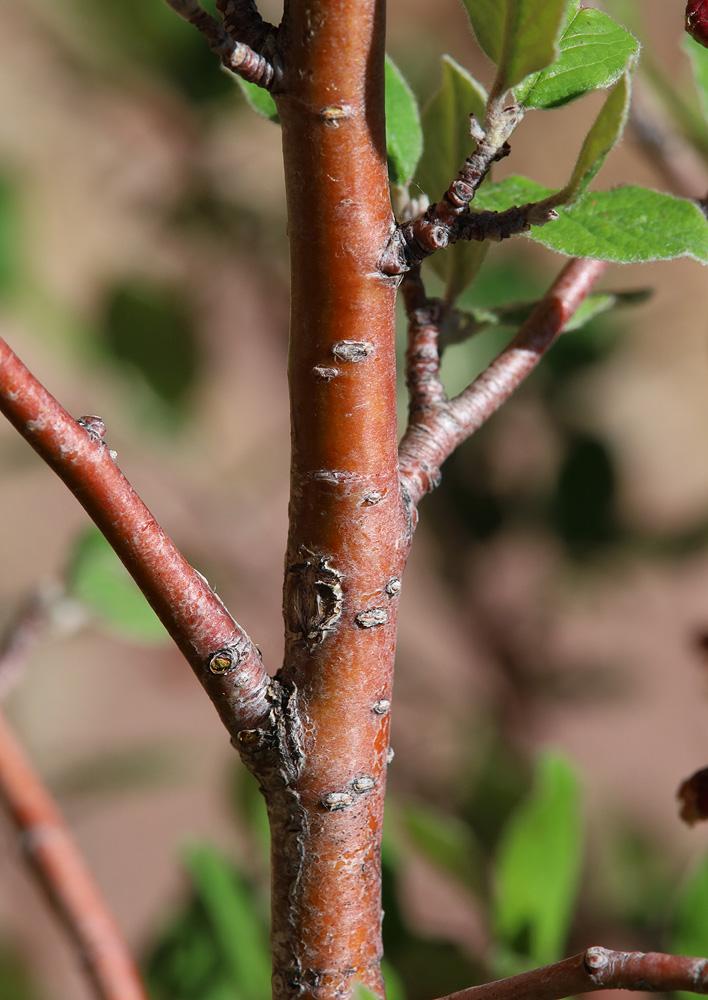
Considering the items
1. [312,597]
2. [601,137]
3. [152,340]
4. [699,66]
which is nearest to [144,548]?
[312,597]

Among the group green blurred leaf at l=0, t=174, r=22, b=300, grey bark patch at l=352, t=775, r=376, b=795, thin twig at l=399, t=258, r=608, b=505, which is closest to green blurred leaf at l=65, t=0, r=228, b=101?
green blurred leaf at l=0, t=174, r=22, b=300

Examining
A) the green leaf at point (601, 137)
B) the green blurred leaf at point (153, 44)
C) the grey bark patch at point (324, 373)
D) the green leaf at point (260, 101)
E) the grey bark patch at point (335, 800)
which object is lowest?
the grey bark patch at point (335, 800)

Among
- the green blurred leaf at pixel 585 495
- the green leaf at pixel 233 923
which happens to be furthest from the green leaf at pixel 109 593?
the green blurred leaf at pixel 585 495

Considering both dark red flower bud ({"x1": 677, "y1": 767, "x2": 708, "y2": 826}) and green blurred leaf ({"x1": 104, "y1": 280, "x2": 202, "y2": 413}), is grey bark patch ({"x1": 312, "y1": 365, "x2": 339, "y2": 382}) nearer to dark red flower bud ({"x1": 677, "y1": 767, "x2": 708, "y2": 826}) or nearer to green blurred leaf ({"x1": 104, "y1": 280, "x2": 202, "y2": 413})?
dark red flower bud ({"x1": 677, "y1": 767, "x2": 708, "y2": 826})

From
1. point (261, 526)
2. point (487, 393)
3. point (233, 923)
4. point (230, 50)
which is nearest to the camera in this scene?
point (230, 50)

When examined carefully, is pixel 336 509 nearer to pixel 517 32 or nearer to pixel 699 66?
pixel 517 32

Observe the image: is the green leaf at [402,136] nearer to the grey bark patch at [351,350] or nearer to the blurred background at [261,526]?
the grey bark patch at [351,350]
